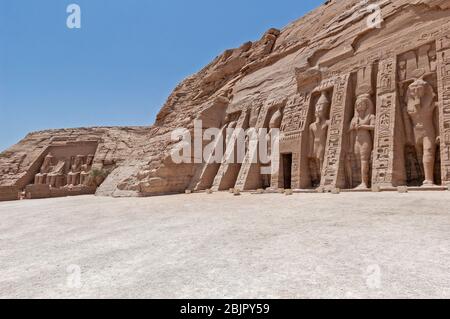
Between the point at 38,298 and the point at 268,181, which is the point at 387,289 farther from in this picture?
the point at 268,181

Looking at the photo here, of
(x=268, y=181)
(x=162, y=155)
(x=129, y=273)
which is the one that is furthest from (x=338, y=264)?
(x=162, y=155)

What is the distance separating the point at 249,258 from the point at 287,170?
11.3m

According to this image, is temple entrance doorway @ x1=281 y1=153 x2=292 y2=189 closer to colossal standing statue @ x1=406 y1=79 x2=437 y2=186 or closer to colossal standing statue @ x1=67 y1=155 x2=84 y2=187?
colossal standing statue @ x1=406 y1=79 x2=437 y2=186

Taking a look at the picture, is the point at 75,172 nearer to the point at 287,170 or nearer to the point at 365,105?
the point at 287,170

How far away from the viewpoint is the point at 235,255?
11.5 ft

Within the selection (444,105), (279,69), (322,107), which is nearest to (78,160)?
(279,69)

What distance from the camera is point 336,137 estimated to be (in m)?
11.5

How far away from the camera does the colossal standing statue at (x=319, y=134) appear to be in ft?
40.3

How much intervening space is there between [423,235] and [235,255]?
2.51m

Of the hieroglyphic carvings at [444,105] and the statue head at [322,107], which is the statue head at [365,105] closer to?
the statue head at [322,107]

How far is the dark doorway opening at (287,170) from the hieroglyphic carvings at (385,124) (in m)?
4.72

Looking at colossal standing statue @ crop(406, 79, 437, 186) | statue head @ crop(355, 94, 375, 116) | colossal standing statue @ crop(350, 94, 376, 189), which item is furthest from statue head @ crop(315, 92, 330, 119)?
colossal standing statue @ crop(406, 79, 437, 186)

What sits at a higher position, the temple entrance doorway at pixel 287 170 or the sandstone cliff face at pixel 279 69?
the sandstone cliff face at pixel 279 69

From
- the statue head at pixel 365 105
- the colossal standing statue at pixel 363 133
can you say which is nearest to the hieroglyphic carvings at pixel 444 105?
the colossal standing statue at pixel 363 133
